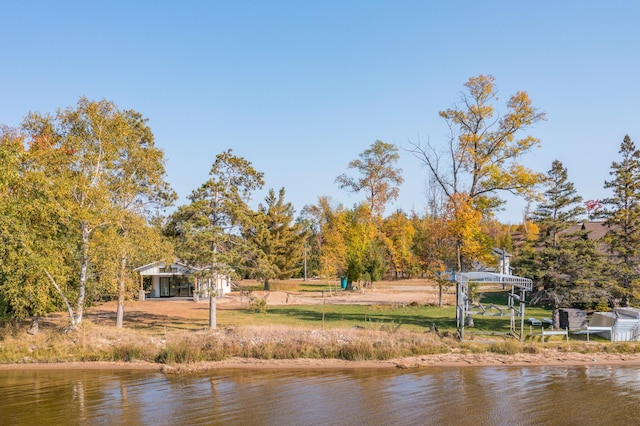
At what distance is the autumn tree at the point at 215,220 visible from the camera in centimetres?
2562

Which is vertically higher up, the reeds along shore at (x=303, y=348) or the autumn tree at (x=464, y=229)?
the autumn tree at (x=464, y=229)

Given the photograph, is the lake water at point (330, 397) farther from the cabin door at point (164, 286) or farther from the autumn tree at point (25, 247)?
the cabin door at point (164, 286)

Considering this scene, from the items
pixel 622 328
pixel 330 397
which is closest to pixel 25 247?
pixel 330 397

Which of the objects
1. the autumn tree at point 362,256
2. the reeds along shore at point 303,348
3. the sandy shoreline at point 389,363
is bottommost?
the sandy shoreline at point 389,363

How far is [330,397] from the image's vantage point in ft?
47.3

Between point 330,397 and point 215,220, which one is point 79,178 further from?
point 330,397

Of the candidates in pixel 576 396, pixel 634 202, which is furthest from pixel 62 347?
pixel 634 202

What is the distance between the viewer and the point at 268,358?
20.1 meters

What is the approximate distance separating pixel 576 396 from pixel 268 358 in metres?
11.2

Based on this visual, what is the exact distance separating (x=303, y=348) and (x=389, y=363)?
3.65 m

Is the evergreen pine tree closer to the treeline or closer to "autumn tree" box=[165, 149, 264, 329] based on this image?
the treeline

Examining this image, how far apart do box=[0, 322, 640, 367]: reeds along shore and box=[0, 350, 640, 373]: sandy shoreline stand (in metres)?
0.04

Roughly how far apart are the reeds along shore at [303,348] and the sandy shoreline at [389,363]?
39 mm

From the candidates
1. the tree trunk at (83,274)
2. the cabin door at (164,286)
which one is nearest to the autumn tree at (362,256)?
the cabin door at (164,286)
